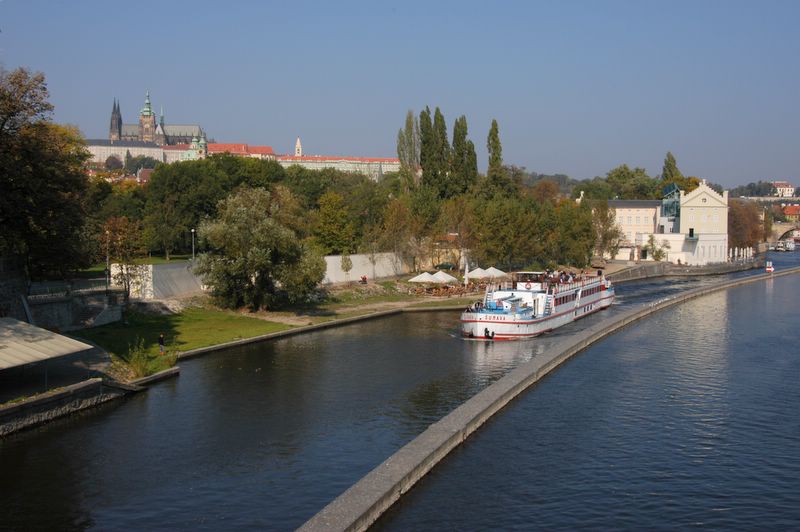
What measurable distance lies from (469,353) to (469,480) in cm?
2563

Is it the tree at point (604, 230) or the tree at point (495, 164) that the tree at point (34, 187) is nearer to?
the tree at point (495, 164)

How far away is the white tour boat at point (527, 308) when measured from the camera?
57.5 meters

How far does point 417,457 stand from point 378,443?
14.8ft

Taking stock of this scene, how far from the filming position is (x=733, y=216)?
15938cm

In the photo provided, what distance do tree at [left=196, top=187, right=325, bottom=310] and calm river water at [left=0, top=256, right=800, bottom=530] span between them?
Answer: 11.4 meters

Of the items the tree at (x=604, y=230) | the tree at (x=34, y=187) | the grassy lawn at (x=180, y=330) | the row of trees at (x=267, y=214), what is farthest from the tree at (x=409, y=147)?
the tree at (x=34, y=187)

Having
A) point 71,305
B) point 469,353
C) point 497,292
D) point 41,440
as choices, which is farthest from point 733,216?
point 41,440

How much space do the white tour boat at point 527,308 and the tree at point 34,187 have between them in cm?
2693

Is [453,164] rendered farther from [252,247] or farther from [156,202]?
[252,247]

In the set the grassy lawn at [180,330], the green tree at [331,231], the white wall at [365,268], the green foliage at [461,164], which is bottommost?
the grassy lawn at [180,330]

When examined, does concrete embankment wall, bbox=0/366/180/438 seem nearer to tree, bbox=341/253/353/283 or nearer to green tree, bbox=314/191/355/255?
tree, bbox=341/253/353/283

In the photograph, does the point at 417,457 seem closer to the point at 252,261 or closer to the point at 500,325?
the point at 500,325

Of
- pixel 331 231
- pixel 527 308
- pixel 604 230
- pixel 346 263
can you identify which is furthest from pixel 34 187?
pixel 604 230

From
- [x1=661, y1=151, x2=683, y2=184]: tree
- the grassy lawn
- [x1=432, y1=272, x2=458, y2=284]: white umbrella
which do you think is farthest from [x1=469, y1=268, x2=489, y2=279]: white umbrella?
[x1=661, y1=151, x2=683, y2=184]: tree
